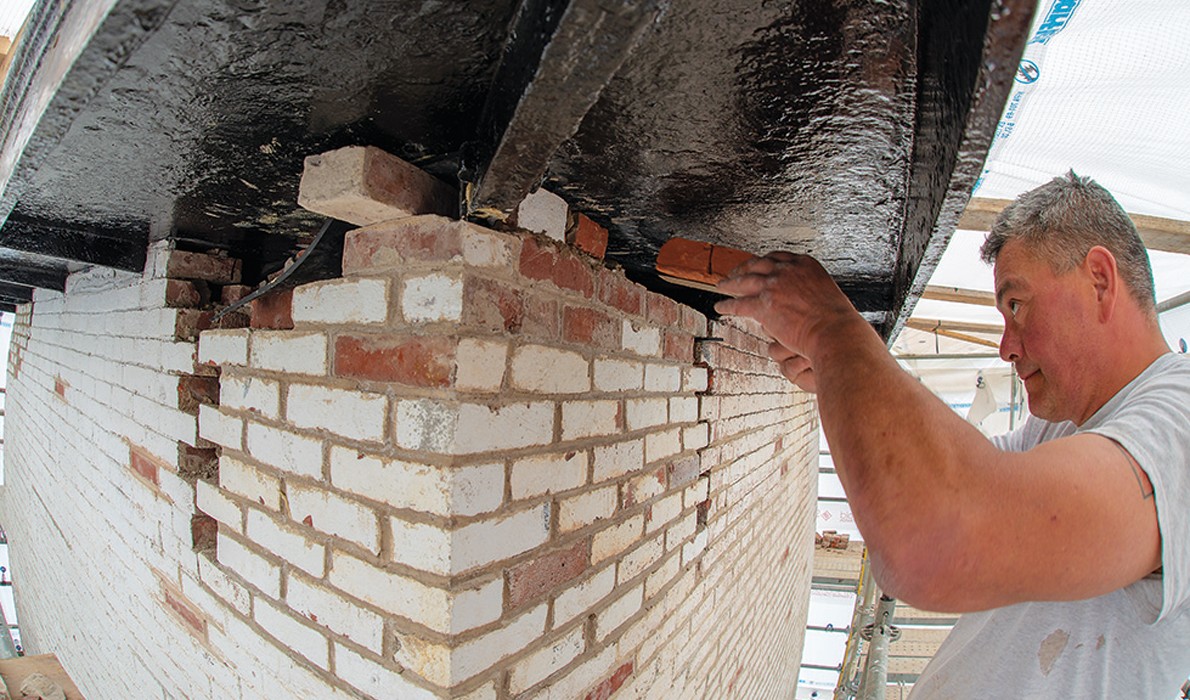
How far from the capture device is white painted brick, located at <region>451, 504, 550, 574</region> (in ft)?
3.28

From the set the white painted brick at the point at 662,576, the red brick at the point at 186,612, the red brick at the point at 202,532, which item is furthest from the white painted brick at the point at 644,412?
the red brick at the point at 186,612

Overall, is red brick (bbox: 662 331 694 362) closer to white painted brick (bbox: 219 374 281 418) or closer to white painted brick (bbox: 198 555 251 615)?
white painted brick (bbox: 219 374 281 418)

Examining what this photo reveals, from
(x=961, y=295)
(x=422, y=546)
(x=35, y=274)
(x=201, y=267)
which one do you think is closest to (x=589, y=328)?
(x=422, y=546)

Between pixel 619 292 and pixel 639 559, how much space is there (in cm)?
79

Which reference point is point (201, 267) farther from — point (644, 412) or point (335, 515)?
point (644, 412)

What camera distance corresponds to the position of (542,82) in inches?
26.5

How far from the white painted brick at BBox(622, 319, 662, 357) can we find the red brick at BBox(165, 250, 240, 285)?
1437 mm

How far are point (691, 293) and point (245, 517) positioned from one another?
5.33 feet

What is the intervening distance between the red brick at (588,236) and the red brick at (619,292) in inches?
2.5

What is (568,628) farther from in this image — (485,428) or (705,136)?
(705,136)

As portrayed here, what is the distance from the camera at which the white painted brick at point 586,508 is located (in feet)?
4.21

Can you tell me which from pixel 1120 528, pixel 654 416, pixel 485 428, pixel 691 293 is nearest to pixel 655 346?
pixel 654 416

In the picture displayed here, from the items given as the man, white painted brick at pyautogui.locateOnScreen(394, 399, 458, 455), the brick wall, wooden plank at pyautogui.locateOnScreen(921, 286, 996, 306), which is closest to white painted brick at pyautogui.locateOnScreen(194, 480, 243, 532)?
the brick wall

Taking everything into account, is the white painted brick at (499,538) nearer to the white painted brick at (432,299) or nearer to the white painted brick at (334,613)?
the white painted brick at (334,613)
